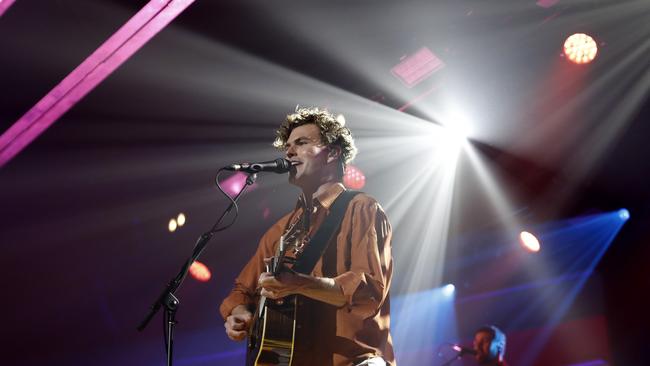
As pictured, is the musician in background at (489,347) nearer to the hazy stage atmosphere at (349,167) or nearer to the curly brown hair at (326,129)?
the hazy stage atmosphere at (349,167)

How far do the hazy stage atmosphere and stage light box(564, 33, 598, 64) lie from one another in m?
0.01

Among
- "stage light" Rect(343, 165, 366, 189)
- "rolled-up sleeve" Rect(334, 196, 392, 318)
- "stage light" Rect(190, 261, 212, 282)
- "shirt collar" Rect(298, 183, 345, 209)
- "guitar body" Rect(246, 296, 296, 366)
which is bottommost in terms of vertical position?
"guitar body" Rect(246, 296, 296, 366)

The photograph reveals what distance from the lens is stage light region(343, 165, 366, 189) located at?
6449 mm

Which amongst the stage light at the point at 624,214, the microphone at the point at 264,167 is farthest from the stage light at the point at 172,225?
the stage light at the point at 624,214

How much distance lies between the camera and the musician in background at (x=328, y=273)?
2.30 metres

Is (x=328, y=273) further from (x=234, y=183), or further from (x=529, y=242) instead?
(x=529, y=242)

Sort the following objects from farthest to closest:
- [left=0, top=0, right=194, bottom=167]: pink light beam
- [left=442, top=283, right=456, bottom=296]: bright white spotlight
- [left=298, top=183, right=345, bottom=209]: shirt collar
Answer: [left=442, top=283, right=456, bottom=296]: bright white spotlight < [left=0, top=0, right=194, bottom=167]: pink light beam < [left=298, top=183, right=345, bottom=209]: shirt collar

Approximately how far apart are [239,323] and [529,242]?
5.37 m

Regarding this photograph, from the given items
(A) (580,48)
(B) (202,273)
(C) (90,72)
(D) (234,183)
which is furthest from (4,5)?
(A) (580,48)

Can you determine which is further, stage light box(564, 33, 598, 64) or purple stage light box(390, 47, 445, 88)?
purple stage light box(390, 47, 445, 88)

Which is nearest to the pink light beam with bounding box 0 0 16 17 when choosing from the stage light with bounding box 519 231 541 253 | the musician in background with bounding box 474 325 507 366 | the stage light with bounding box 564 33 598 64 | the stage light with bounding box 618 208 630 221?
the stage light with bounding box 564 33 598 64

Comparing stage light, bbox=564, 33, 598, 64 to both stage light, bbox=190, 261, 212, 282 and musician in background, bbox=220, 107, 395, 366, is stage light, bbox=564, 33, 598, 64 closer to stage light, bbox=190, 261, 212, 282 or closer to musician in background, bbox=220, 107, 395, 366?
musician in background, bbox=220, 107, 395, 366

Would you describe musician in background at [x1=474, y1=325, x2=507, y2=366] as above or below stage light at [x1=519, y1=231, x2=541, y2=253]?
below

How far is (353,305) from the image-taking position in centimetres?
232
